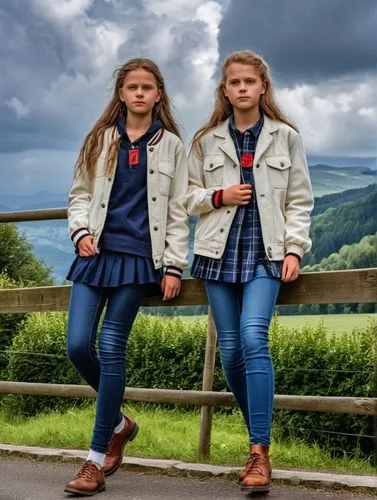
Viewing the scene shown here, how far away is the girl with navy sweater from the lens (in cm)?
363

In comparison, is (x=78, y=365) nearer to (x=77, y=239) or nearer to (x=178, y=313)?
(x=77, y=239)

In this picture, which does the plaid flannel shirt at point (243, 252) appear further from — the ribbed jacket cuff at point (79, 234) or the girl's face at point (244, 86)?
the ribbed jacket cuff at point (79, 234)

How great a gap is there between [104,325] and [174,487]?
2.63 ft

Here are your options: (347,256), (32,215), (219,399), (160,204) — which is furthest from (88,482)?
(347,256)

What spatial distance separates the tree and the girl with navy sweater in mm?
19414

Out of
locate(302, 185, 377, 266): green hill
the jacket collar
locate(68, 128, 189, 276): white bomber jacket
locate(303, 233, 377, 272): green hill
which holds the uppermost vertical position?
locate(302, 185, 377, 266): green hill

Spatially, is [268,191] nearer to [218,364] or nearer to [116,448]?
[116,448]

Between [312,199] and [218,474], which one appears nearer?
[312,199]

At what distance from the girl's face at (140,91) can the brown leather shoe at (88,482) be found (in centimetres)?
147

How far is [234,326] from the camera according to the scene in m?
3.55

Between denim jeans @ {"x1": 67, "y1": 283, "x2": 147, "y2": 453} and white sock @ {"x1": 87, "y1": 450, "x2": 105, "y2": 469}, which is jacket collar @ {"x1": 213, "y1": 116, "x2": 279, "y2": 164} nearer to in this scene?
denim jeans @ {"x1": 67, "y1": 283, "x2": 147, "y2": 453}

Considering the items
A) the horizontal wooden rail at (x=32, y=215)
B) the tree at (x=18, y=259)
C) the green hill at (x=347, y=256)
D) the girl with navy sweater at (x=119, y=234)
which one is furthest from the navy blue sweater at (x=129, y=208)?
the tree at (x=18, y=259)

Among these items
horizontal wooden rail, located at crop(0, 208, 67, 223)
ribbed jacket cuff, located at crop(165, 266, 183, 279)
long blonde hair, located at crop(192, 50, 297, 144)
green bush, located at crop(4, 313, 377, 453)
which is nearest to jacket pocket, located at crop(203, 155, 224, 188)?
long blonde hair, located at crop(192, 50, 297, 144)

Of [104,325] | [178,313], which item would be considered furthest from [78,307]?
[178,313]
